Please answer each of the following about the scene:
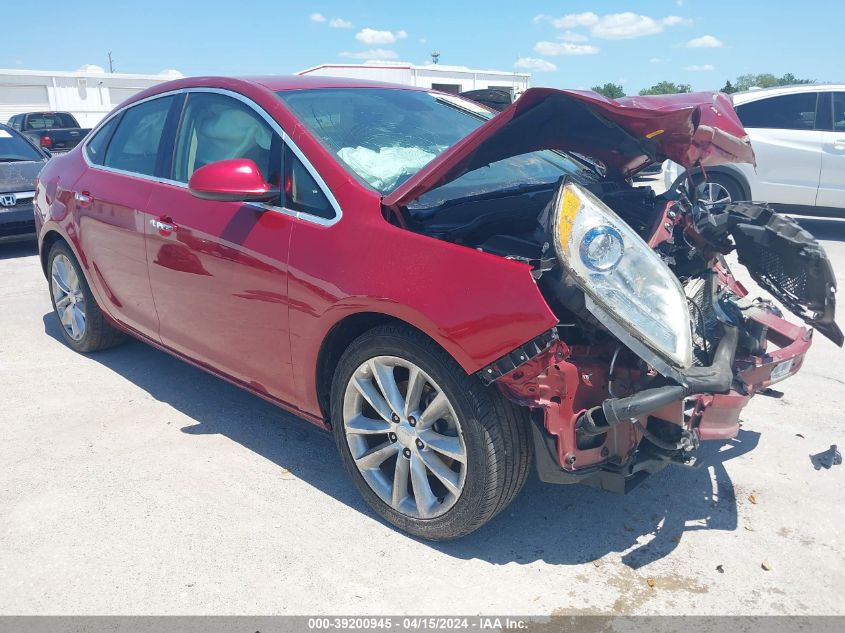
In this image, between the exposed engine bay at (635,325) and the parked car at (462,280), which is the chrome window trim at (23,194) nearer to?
the parked car at (462,280)

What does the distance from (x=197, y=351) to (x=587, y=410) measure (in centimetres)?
215

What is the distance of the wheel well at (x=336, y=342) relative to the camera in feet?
9.10

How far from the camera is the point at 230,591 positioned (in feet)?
8.37

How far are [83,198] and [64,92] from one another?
36.5m

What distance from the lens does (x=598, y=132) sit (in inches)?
113

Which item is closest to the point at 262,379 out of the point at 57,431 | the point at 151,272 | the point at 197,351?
the point at 197,351

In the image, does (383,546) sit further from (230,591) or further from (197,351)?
(197,351)

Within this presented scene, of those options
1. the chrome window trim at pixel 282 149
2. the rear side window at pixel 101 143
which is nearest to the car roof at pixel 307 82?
the chrome window trim at pixel 282 149

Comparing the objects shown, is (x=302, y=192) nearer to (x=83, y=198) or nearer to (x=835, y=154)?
(x=83, y=198)

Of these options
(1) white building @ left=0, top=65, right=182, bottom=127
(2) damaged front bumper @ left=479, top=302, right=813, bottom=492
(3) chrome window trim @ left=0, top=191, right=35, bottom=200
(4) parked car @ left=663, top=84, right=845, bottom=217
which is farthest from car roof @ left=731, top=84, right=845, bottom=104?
(1) white building @ left=0, top=65, right=182, bottom=127

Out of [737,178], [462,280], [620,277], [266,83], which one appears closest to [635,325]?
[620,277]

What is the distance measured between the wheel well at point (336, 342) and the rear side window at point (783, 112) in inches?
314

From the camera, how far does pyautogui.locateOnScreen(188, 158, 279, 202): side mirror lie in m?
2.88

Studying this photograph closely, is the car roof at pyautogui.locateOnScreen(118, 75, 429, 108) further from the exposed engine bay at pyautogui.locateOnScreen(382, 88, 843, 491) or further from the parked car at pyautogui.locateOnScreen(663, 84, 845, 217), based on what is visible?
the parked car at pyautogui.locateOnScreen(663, 84, 845, 217)
